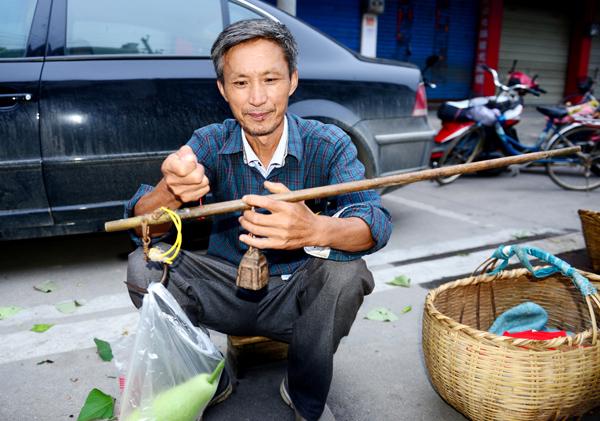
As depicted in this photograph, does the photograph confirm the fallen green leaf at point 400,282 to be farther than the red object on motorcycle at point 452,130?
No

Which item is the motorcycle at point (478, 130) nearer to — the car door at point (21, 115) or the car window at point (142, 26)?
the car window at point (142, 26)

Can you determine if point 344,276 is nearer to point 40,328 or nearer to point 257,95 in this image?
point 257,95

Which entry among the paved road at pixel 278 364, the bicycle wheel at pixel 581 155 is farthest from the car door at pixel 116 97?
the bicycle wheel at pixel 581 155

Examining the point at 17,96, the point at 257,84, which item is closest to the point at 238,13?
the point at 17,96

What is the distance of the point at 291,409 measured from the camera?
6.34 feet

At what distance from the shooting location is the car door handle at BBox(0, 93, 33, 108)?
2686 millimetres

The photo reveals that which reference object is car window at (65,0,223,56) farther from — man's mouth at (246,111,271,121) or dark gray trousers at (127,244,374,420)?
dark gray trousers at (127,244,374,420)

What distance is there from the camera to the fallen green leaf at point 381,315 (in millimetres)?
2621

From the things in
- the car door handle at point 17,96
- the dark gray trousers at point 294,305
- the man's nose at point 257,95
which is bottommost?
the dark gray trousers at point 294,305

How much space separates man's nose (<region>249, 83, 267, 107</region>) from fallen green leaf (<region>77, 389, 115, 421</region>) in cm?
113

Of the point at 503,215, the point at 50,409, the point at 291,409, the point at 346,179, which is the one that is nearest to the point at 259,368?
the point at 291,409

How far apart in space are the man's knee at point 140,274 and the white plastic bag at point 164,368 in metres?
0.13

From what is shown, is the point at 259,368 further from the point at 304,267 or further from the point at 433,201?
the point at 433,201

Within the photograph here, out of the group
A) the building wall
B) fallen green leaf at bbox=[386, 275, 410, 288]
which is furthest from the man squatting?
the building wall
